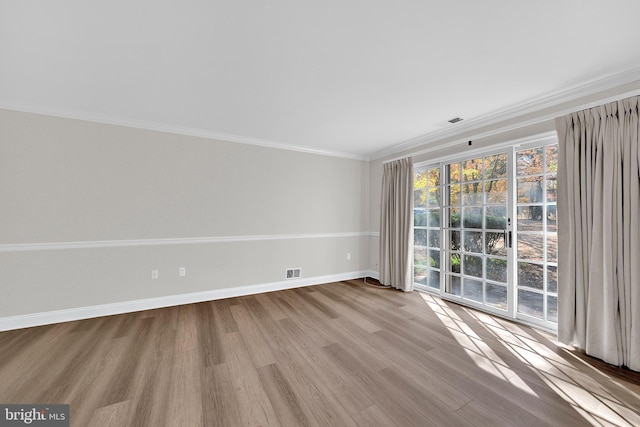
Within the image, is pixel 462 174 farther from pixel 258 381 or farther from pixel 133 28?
pixel 133 28

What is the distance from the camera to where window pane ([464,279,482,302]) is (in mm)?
3233

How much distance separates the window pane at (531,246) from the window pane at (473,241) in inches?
17.4

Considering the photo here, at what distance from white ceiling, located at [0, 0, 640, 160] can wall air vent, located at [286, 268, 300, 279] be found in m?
2.51

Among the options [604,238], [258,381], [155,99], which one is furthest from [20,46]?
[604,238]

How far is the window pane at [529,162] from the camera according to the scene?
2.73 m

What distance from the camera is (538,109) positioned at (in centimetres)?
262

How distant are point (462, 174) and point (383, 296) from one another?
84.4 inches

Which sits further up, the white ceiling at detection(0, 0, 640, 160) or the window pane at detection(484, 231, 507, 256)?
the white ceiling at detection(0, 0, 640, 160)

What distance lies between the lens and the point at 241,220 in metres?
3.84

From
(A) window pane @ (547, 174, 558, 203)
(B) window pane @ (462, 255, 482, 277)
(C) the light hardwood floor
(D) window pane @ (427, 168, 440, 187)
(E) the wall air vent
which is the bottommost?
(C) the light hardwood floor

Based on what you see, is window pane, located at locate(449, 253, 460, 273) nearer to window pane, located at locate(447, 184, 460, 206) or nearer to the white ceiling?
window pane, located at locate(447, 184, 460, 206)

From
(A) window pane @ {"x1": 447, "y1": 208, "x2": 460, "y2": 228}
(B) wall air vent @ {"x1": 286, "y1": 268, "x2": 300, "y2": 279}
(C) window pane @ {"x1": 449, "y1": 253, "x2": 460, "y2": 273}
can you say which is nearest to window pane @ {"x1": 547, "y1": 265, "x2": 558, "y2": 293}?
(C) window pane @ {"x1": 449, "y1": 253, "x2": 460, "y2": 273}

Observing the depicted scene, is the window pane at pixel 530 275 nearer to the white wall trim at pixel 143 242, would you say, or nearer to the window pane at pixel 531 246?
the window pane at pixel 531 246

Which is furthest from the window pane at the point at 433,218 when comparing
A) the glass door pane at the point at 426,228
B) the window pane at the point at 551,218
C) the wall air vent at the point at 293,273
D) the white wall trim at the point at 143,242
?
the wall air vent at the point at 293,273
